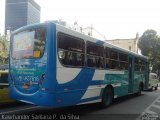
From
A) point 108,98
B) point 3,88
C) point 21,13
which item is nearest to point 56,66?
point 3,88

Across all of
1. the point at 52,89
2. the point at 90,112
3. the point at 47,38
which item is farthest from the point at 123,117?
the point at 47,38

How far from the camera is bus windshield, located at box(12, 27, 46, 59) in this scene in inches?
343

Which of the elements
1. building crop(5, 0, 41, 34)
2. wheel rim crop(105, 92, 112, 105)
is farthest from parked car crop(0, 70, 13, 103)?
building crop(5, 0, 41, 34)

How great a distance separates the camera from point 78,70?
952 cm

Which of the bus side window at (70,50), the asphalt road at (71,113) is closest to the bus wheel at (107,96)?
the asphalt road at (71,113)

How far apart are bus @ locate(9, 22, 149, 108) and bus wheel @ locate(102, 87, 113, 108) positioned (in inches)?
1.8

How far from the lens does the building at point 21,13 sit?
63194 millimetres

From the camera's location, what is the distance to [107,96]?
1206cm

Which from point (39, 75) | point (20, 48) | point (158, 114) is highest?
point (20, 48)

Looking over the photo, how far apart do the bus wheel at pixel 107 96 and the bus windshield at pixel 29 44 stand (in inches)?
166

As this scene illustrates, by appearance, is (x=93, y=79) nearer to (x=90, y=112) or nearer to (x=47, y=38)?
(x=90, y=112)

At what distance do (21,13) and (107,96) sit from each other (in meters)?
57.8

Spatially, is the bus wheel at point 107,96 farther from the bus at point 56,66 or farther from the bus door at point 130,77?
the bus door at point 130,77

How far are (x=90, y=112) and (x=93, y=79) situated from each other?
1362 mm
